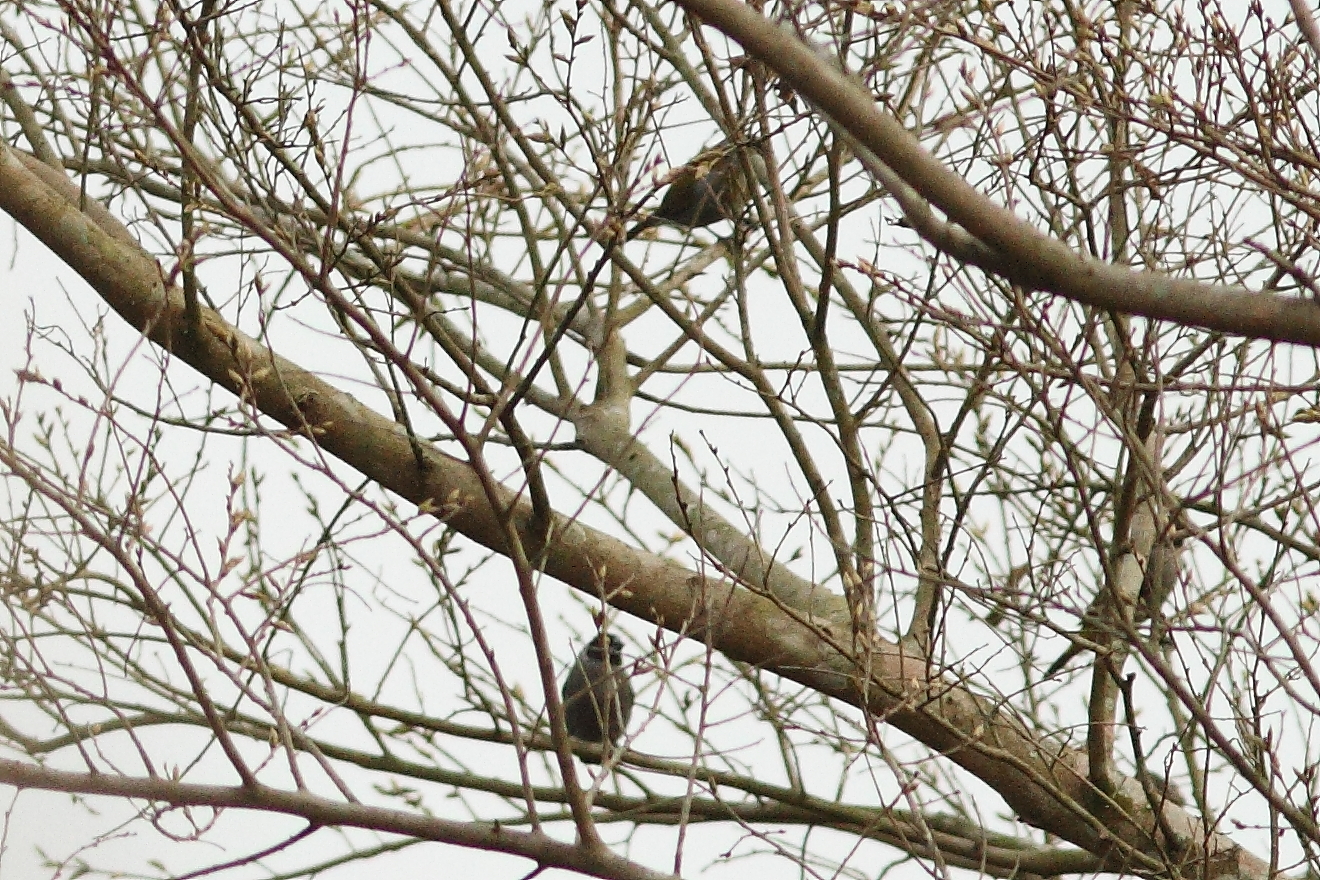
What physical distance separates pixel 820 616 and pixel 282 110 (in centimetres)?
196

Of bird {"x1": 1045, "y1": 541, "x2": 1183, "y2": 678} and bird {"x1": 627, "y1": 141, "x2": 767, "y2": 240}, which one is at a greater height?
bird {"x1": 627, "y1": 141, "x2": 767, "y2": 240}

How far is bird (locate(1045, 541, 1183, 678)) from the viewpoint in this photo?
11.0 feet

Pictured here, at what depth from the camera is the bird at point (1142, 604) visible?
11.0 ft

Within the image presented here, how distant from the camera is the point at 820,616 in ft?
13.8

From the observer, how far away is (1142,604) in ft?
11.7

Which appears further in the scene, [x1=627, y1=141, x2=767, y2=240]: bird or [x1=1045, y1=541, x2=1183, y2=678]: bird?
[x1=627, y1=141, x2=767, y2=240]: bird

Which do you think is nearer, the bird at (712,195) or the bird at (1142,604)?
the bird at (1142,604)

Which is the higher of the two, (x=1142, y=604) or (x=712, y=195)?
(x=712, y=195)

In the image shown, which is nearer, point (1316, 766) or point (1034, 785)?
point (1316, 766)

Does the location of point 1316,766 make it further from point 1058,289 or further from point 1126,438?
point 1058,289

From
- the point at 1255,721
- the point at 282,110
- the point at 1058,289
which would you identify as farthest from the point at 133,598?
the point at 1058,289

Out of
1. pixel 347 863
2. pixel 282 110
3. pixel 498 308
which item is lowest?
pixel 347 863

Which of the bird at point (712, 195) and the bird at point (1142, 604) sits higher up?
the bird at point (712, 195)

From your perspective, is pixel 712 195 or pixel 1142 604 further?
pixel 712 195
